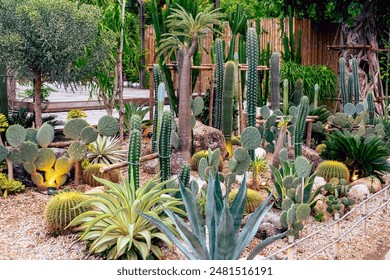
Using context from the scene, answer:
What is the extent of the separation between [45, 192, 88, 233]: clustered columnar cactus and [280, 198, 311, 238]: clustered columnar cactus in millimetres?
1610

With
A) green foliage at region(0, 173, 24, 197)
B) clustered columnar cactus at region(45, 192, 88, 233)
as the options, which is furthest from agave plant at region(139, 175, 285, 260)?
green foliage at region(0, 173, 24, 197)

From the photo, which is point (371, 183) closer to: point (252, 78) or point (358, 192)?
point (358, 192)

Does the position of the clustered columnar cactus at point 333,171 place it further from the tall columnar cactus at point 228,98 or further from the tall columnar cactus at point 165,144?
the tall columnar cactus at point 165,144

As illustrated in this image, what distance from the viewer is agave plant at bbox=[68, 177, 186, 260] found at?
4.18 meters

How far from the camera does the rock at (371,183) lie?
639 centimetres

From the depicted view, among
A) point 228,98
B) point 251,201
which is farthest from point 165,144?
point 228,98

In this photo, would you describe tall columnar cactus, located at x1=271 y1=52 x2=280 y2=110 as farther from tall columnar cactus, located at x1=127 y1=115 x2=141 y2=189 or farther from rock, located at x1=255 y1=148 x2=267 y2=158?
tall columnar cactus, located at x1=127 y1=115 x2=141 y2=189

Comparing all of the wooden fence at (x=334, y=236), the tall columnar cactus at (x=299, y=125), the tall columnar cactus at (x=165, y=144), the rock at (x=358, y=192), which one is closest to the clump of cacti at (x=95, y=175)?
the tall columnar cactus at (x=165, y=144)

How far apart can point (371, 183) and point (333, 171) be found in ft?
1.36

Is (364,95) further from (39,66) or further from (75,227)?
(75,227)

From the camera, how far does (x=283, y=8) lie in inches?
442

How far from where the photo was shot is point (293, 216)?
474 centimetres

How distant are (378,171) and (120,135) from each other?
3.21 meters

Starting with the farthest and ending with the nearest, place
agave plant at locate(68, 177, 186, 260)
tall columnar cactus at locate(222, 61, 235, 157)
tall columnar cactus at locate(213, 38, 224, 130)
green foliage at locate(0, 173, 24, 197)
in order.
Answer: tall columnar cactus at locate(213, 38, 224, 130)
tall columnar cactus at locate(222, 61, 235, 157)
green foliage at locate(0, 173, 24, 197)
agave plant at locate(68, 177, 186, 260)
